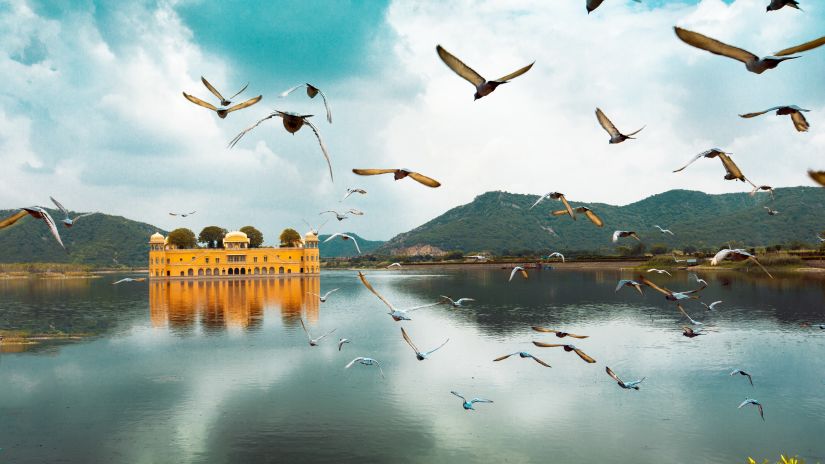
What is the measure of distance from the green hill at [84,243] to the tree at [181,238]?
154ft

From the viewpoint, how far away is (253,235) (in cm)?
10738

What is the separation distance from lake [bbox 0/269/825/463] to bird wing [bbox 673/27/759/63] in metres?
11.5

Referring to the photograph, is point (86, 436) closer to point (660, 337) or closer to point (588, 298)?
point (660, 337)

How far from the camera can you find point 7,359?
23484 mm

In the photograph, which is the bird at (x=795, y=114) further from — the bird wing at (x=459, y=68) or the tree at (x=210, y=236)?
the tree at (x=210, y=236)

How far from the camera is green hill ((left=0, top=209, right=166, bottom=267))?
139 meters

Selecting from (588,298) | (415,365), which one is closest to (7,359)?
(415,365)

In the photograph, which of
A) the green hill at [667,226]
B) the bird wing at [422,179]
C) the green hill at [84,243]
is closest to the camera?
the bird wing at [422,179]

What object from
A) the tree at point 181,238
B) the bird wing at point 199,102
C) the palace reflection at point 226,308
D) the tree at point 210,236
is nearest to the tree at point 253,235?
the tree at point 210,236

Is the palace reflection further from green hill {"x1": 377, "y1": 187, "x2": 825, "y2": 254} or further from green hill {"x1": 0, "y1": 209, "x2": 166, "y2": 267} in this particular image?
green hill {"x1": 0, "y1": 209, "x2": 166, "y2": 267}

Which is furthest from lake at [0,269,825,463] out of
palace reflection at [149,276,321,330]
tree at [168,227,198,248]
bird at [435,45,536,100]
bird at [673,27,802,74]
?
tree at [168,227,198,248]

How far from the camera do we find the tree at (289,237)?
10475cm

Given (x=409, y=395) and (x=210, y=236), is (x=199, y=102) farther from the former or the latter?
(x=210, y=236)

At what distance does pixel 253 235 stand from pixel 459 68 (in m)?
108
